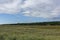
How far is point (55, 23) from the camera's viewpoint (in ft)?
196

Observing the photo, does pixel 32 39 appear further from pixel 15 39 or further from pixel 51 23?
pixel 51 23

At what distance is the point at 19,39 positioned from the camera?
18.0 metres

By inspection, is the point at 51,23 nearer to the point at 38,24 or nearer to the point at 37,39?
the point at 38,24

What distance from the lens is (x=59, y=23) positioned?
194 ft

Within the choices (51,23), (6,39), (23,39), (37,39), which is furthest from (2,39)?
(51,23)

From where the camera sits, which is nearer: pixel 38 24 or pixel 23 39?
pixel 23 39

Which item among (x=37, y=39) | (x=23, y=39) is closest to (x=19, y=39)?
(x=23, y=39)

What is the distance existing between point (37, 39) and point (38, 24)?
43644mm

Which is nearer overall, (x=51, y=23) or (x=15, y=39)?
(x=15, y=39)

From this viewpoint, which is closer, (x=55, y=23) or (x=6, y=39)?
(x=6, y=39)

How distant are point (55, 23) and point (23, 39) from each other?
42.3 m

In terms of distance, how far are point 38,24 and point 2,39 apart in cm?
4393

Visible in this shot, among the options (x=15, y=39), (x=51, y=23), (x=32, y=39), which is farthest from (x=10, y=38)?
(x=51, y=23)

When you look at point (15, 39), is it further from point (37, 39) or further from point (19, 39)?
point (37, 39)
